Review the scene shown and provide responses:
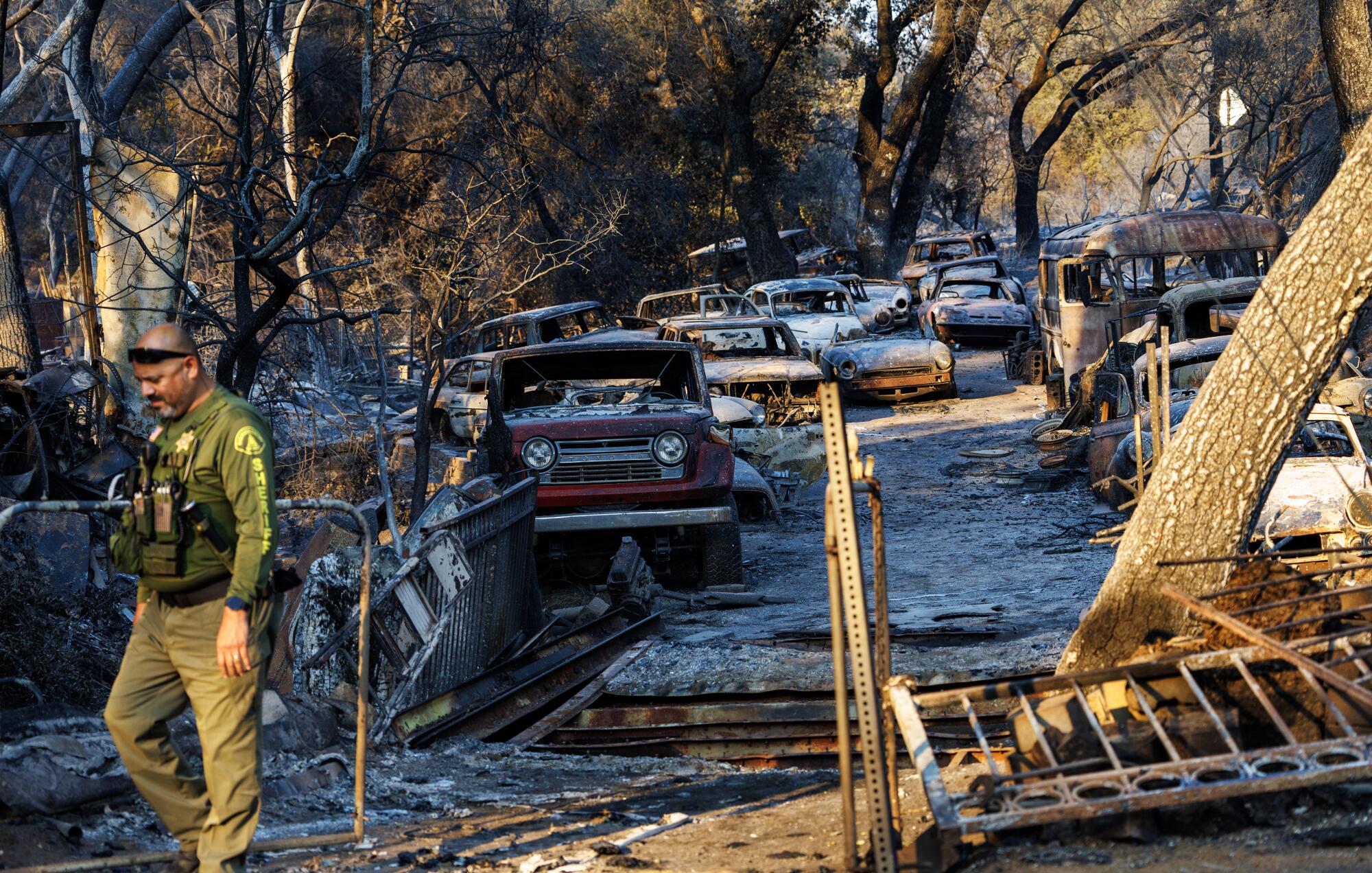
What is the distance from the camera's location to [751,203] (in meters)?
28.5

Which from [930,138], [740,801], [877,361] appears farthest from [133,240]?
[930,138]

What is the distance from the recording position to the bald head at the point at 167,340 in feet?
12.6

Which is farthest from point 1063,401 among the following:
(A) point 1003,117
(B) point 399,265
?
(A) point 1003,117

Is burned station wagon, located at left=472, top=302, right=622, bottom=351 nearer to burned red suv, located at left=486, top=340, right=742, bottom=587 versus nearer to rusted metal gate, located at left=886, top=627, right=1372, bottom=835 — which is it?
burned red suv, located at left=486, top=340, right=742, bottom=587

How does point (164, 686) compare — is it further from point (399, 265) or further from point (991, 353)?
point (991, 353)

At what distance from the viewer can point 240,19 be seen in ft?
27.8

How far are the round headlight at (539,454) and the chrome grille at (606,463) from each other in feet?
0.17

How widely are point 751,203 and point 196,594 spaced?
83.1 ft

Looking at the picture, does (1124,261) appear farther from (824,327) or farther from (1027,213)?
(1027,213)

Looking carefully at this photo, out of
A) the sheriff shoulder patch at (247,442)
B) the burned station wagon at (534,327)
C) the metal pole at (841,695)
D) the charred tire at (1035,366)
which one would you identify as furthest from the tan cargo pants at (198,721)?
the charred tire at (1035,366)

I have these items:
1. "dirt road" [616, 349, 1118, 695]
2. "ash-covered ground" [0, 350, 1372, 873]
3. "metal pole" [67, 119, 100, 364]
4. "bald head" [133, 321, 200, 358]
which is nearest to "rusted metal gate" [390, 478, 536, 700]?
"ash-covered ground" [0, 350, 1372, 873]

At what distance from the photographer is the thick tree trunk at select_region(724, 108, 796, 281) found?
2830cm

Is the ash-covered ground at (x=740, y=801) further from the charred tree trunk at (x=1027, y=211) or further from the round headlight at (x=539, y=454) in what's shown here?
the charred tree trunk at (x=1027, y=211)

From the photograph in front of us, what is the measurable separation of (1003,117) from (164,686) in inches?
1982
